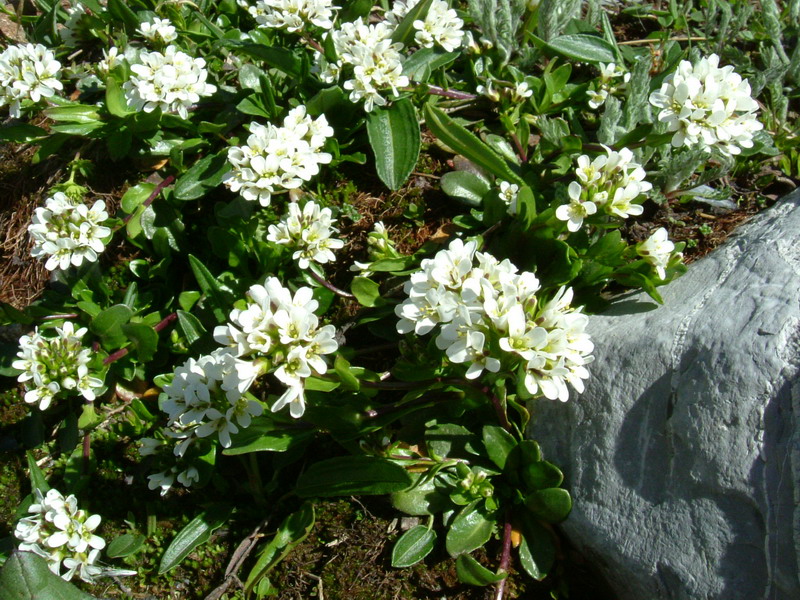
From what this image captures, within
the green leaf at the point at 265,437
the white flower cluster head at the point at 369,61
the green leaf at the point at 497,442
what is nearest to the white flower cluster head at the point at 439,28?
the white flower cluster head at the point at 369,61

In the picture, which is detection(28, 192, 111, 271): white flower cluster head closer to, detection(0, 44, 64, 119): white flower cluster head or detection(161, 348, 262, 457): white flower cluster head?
detection(0, 44, 64, 119): white flower cluster head

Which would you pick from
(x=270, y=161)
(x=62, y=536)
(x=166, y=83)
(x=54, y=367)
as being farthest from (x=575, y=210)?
(x=62, y=536)

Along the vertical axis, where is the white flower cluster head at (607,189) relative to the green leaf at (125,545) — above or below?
above

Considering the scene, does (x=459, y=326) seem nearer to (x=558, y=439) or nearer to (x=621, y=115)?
(x=558, y=439)

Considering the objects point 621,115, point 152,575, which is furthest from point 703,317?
point 152,575

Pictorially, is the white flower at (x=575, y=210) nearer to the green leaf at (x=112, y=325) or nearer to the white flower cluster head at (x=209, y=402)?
the white flower cluster head at (x=209, y=402)
